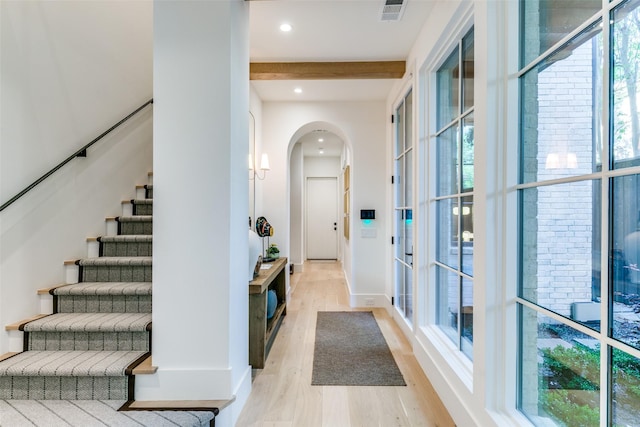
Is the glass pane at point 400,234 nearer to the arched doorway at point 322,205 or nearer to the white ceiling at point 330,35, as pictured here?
the white ceiling at point 330,35

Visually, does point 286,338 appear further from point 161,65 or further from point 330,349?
point 161,65

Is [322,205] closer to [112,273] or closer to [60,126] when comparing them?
[112,273]

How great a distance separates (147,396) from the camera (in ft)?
5.47

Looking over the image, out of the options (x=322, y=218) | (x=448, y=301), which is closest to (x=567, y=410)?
(x=448, y=301)

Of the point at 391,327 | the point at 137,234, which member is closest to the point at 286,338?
the point at 391,327

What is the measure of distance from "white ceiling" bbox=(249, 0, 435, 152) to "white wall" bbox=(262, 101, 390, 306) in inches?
14.1

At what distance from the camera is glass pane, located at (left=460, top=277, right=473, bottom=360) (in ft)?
5.98

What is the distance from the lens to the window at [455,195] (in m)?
1.85

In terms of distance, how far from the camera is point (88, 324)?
1.84 meters

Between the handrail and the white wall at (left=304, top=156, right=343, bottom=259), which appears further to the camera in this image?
the white wall at (left=304, top=156, right=343, bottom=259)

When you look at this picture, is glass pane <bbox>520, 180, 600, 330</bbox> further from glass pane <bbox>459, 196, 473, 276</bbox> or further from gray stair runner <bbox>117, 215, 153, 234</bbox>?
gray stair runner <bbox>117, 215, 153, 234</bbox>

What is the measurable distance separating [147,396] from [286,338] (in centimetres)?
143

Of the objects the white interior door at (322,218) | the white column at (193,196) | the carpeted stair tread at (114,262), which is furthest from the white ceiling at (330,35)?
the white interior door at (322,218)

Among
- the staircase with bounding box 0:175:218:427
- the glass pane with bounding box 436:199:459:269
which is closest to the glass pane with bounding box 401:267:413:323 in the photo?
the glass pane with bounding box 436:199:459:269
